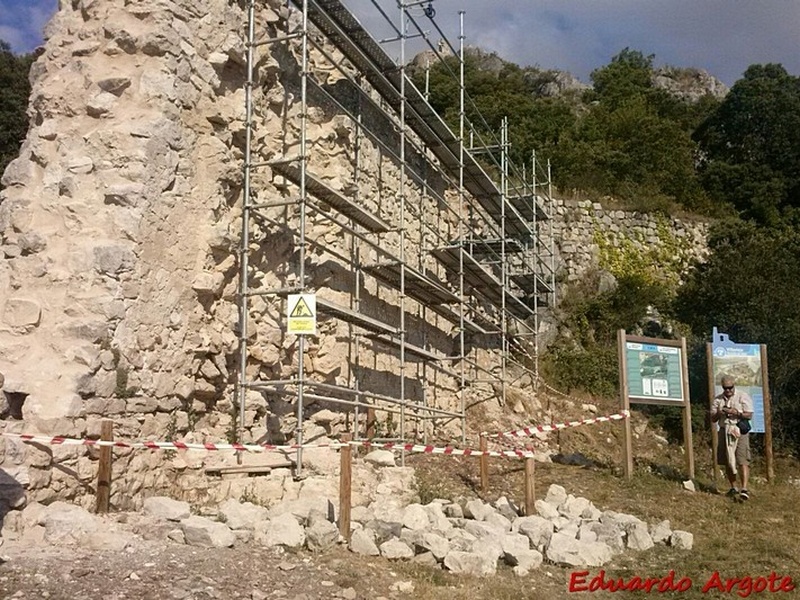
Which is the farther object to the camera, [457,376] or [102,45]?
[457,376]

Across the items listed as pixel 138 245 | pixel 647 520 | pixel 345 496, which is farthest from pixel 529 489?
pixel 138 245

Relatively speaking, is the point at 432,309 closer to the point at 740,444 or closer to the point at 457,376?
the point at 457,376

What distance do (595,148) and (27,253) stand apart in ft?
76.5

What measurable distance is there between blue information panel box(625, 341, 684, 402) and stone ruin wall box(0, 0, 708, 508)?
404 cm

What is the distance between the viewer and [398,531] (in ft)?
21.8

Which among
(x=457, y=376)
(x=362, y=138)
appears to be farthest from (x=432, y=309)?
(x=362, y=138)

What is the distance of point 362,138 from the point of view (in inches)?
452

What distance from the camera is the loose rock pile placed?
585 cm

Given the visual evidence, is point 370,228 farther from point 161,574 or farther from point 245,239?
point 161,574

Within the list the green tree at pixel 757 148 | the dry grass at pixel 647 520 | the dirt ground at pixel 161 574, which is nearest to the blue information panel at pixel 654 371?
the dry grass at pixel 647 520

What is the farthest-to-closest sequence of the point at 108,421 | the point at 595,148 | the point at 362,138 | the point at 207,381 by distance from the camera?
the point at 595,148
the point at 362,138
the point at 207,381
the point at 108,421

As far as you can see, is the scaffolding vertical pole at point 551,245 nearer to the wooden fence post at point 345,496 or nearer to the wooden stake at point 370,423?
the wooden stake at point 370,423

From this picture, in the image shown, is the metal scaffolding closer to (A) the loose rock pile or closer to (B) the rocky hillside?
(A) the loose rock pile

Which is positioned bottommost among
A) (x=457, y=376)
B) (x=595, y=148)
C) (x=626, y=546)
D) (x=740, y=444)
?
(x=626, y=546)
